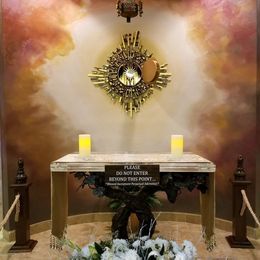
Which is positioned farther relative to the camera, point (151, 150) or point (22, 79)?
point (151, 150)

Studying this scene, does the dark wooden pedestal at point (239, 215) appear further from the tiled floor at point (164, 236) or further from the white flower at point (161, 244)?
the white flower at point (161, 244)

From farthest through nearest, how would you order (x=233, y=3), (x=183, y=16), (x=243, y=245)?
(x=183, y=16) < (x=233, y=3) < (x=243, y=245)

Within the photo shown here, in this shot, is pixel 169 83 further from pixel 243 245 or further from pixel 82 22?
pixel 243 245

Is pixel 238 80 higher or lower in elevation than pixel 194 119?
higher

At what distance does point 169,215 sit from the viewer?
11.8ft

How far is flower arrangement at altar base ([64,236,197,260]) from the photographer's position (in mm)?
1061

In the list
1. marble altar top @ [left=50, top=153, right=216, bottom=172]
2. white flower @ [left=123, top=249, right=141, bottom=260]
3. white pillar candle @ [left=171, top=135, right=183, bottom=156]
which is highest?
white pillar candle @ [left=171, top=135, right=183, bottom=156]

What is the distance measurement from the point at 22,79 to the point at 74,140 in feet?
2.82

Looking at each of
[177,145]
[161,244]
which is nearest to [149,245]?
[161,244]

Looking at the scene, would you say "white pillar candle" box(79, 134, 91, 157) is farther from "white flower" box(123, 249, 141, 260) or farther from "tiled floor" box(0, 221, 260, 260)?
"white flower" box(123, 249, 141, 260)

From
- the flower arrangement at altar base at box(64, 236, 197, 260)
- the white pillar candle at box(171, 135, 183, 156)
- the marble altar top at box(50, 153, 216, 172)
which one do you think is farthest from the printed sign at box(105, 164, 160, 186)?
the flower arrangement at altar base at box(64, 236, 197, 260)

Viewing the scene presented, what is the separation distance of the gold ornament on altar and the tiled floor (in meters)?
1.50

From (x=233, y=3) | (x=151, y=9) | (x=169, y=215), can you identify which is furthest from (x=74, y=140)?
(x=233, y=3)

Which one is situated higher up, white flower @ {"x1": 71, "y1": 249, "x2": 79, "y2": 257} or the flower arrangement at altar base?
the flower arrangement at altar base
